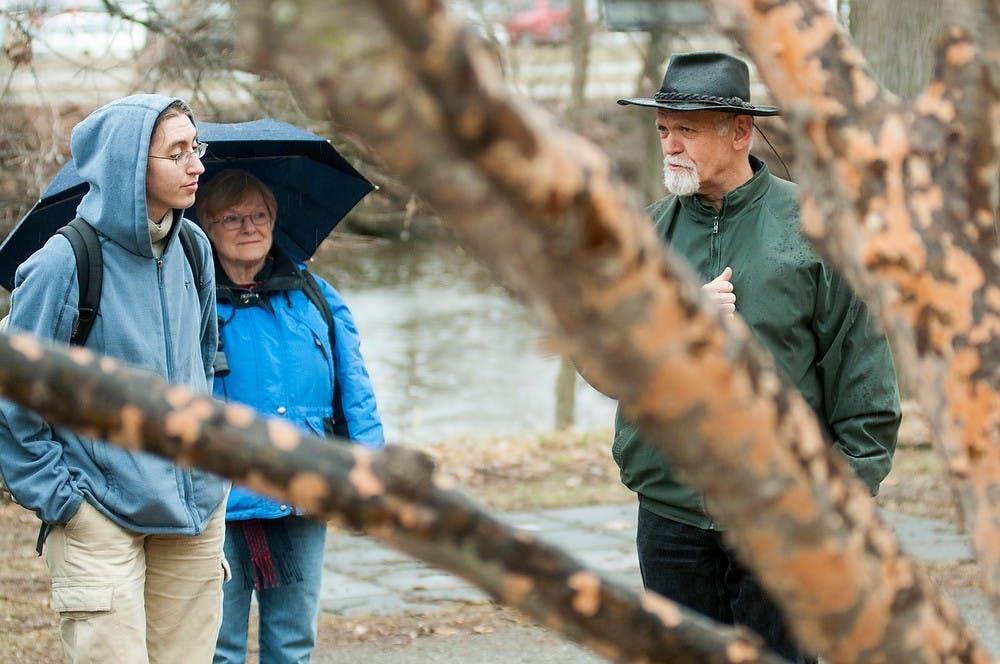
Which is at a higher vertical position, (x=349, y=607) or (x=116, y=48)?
(x=116, y=48)

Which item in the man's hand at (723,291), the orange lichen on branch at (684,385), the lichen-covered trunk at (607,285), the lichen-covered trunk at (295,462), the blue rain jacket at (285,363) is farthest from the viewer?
the blue rain jacket at (285,363)

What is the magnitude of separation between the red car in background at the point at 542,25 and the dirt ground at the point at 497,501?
4620mm

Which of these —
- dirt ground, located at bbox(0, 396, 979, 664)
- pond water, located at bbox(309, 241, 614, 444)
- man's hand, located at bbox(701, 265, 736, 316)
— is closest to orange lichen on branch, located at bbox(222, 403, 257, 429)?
man's hand, located at bbox(701, 265, 736, 316)

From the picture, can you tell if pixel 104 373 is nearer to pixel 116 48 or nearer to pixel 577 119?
pixel 116 48

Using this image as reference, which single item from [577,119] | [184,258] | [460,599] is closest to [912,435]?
[577,119]

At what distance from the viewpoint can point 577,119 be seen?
1115cm

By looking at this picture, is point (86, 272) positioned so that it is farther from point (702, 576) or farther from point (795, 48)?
point (795, 48)

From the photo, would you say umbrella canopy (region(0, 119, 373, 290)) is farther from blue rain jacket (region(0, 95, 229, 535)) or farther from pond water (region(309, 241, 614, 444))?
pond water (region(309, 241, 614, 444))

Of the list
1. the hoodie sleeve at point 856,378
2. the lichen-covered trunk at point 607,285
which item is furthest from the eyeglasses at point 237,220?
the lichen-covered trunk at point 607,285

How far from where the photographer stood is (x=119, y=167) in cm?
338

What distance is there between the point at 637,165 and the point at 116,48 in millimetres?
6610

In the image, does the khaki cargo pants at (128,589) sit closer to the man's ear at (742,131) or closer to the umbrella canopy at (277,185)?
the umbrella canopy at (277,185)

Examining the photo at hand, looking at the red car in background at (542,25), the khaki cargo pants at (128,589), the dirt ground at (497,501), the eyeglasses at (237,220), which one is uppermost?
the red car in background at (542,25)

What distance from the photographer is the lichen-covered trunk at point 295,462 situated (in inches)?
48.3
